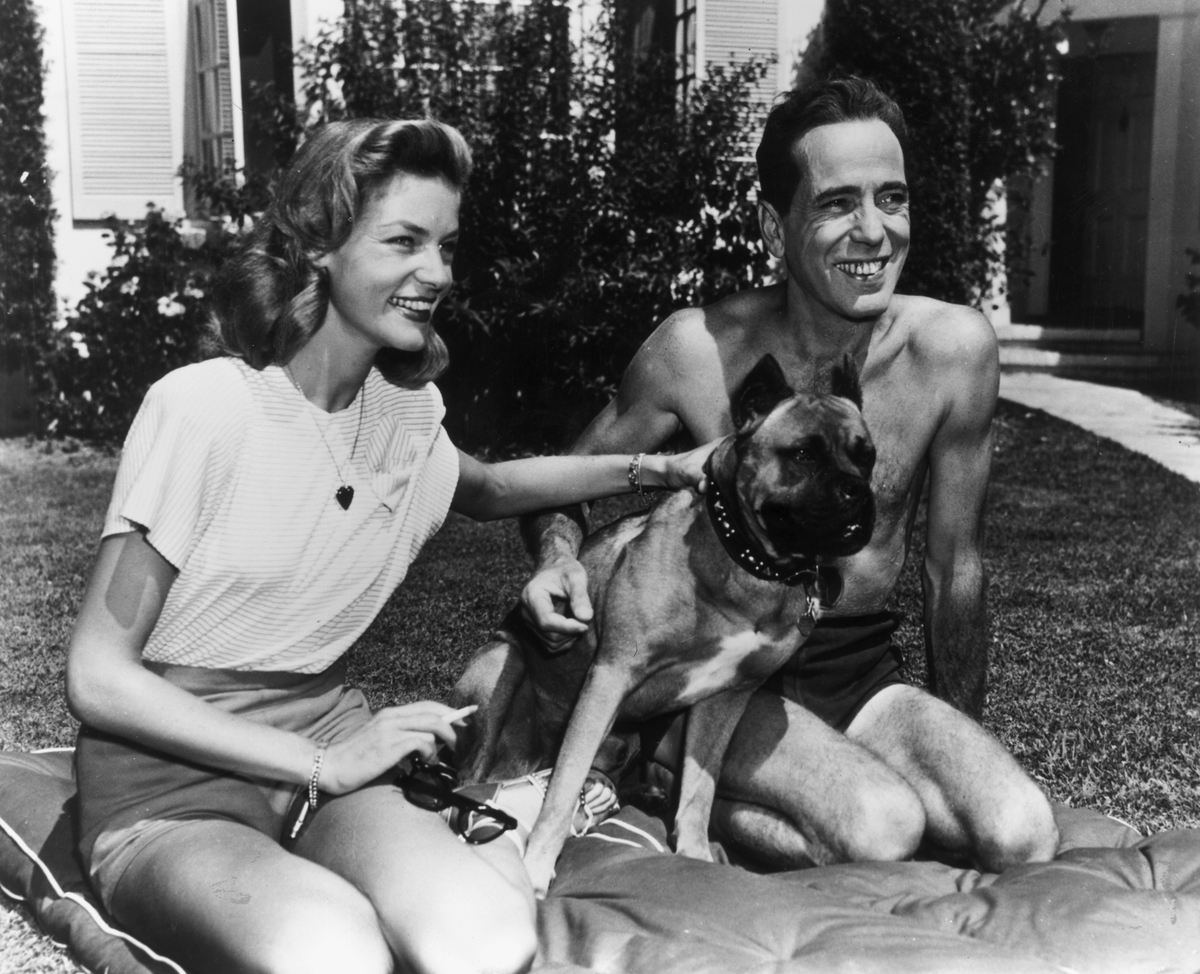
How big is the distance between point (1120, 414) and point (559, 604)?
30.6 feet

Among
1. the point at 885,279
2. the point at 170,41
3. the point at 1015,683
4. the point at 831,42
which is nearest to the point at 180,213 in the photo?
the point at 170,41

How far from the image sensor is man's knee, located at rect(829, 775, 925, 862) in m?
2.98

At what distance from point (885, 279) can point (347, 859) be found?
6.07 feet

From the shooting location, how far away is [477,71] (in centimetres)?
1002

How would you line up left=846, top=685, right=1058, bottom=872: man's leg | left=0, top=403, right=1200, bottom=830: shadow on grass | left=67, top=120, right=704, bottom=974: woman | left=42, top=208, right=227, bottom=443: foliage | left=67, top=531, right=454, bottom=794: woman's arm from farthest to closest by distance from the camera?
left=42, top=208, right=227, bottom=443: foliage < left=0, top=403, right=1200, bottom=830: shadow on grass < left=846, top=685, right=1058, bottom=872: man's leg < left=67, top=531, right=454, bottom=794: woman's arm < left=67, top=120, right=704, bottom=974: woman

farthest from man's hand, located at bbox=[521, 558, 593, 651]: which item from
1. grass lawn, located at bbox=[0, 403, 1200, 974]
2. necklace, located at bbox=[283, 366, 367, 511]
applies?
grass lawn, located at bbox=[0, 403, 1200, 974]

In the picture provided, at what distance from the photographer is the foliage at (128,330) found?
1052 centimetres

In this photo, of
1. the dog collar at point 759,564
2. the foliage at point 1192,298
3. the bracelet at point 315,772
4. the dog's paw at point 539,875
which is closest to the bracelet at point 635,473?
the dog collar at point 759,564

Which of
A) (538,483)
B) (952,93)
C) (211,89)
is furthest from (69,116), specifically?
(538,483)

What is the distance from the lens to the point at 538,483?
127 inches

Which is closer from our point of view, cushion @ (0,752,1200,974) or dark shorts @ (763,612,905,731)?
cushion @ (0,752,1200,974)

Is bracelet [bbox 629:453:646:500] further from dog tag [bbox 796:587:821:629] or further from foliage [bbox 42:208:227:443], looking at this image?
foliage [bbox 42:208:227:443]

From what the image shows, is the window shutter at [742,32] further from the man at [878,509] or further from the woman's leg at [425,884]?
the woman's leg at [425,884]

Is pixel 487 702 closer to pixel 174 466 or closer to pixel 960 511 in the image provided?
pixel 174 466
